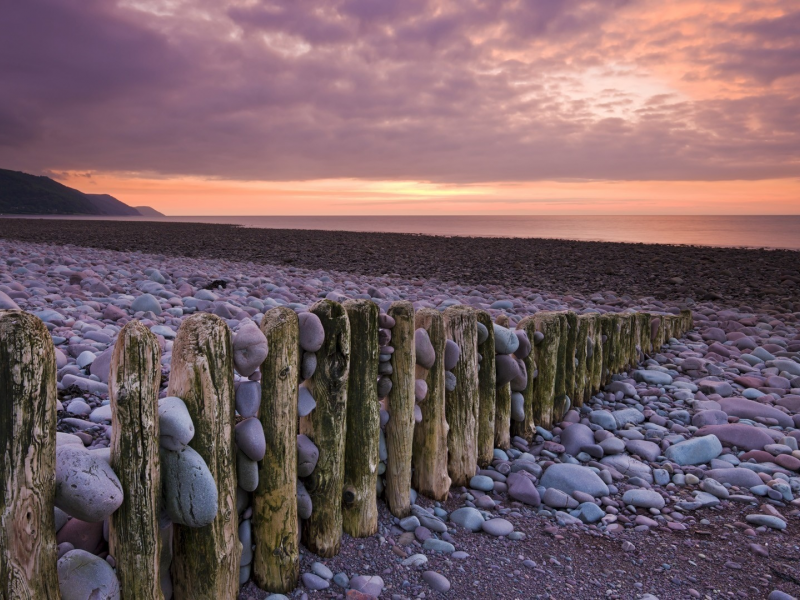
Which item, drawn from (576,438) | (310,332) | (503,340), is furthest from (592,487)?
(310,332)

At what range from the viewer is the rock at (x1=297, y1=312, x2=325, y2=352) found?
2420 millimetres

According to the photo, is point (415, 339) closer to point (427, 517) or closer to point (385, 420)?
point (385, 420)

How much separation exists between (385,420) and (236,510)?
37.1 inches

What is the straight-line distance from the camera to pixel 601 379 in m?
5.12

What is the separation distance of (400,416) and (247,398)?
942mm

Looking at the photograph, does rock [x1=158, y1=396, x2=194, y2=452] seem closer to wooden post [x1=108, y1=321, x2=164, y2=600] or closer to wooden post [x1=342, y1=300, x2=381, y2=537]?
wooden post [x1=108, y1=321, x2=164, y2=600]

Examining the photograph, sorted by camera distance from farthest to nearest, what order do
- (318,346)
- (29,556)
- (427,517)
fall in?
(427,517) < (318,346) < (29,556)

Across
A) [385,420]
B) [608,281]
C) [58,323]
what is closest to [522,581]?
[385,420]

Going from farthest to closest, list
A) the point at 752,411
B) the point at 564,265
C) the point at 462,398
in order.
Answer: the point at 564,265, the point at 752,411, the point at 462,398

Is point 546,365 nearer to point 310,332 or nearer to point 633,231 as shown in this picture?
point 310,332

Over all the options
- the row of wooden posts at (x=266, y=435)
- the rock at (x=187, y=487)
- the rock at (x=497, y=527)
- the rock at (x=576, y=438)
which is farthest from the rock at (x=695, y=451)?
the rock at (x=187, y=487)

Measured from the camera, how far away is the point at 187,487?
74.1 inches

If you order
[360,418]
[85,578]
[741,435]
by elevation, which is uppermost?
[360,418]

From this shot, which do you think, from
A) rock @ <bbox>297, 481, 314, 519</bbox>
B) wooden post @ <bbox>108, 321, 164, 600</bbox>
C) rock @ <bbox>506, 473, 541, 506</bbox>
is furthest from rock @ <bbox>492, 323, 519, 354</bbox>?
wooden post @ <bbox>108, 321, 164, 600</bbox>
